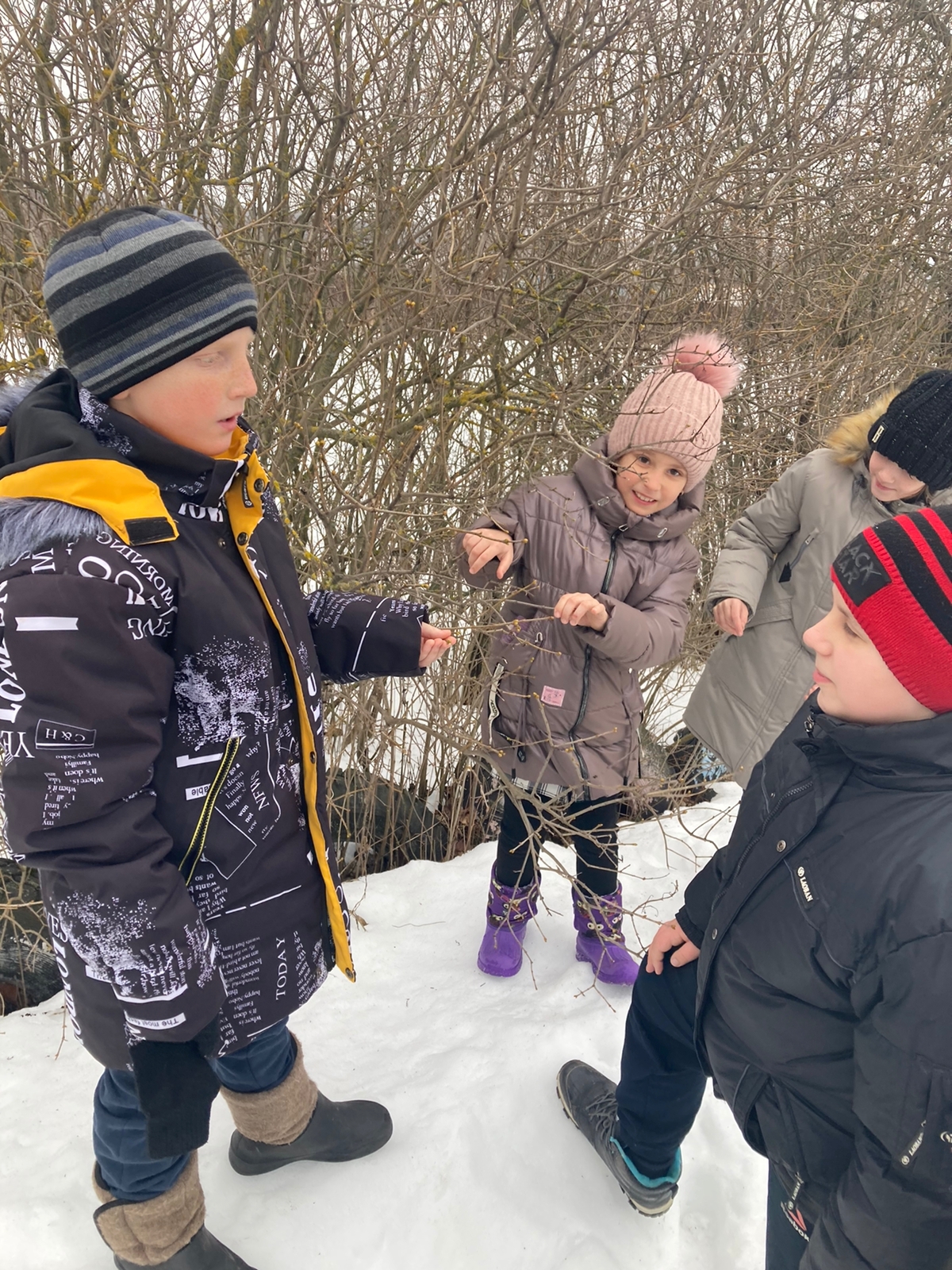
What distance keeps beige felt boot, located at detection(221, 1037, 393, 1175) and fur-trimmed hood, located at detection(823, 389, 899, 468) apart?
7.22 ft

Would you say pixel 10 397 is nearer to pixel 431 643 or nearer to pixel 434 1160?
pixel 431 643

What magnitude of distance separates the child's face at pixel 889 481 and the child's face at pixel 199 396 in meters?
1.77

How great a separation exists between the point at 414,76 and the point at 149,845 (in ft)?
8.64

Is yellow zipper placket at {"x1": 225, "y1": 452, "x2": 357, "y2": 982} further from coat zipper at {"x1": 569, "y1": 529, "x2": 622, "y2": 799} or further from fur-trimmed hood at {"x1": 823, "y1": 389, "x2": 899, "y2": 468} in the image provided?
Result: fur-trimmed hood at {"x1": 823, "y1": 389, "x2": 899, "y2": 468}

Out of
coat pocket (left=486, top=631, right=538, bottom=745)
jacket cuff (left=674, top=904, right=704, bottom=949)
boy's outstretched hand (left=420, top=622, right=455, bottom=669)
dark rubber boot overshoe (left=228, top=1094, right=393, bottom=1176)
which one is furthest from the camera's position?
coat pocket (left=486, top=631, right=538, bottom=745)

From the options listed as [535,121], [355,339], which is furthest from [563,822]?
[535,121]

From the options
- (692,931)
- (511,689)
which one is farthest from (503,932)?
(692,931)

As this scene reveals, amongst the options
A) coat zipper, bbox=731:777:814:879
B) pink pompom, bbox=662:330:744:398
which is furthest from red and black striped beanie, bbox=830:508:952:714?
pink pompom, bbox=662:330:744:398

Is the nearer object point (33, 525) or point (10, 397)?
point (33, 525)

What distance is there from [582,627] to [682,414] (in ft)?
2.05

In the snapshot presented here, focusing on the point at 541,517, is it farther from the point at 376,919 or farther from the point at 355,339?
the point at 376,919

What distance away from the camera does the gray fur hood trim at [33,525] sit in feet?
3.05

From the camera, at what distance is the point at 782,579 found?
2324 mm

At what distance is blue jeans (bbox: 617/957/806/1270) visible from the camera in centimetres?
144
